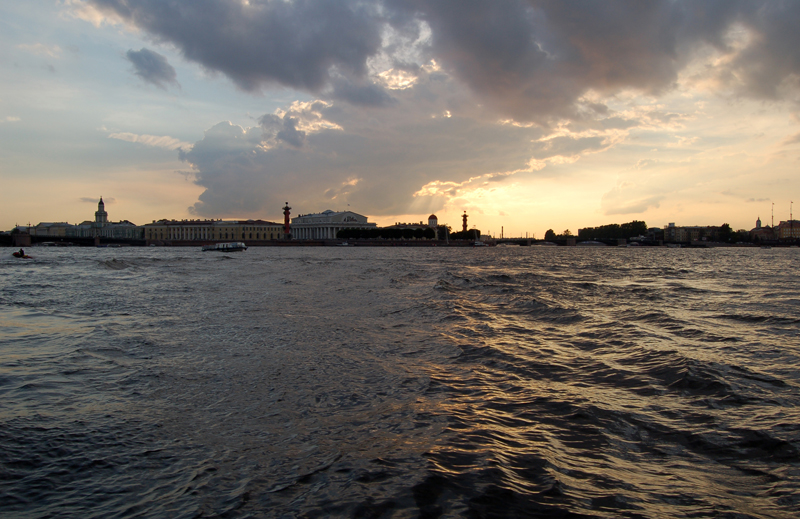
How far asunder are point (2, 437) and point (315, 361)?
3.44 metres

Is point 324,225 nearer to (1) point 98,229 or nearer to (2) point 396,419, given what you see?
(1) point 98,229

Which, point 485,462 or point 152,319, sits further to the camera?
point 152,319

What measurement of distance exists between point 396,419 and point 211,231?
474 feet

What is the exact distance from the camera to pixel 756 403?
4953mm

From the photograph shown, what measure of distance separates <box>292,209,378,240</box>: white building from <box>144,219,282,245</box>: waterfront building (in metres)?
7.90

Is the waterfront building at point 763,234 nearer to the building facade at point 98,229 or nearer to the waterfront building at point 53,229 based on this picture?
the building facade at point 98,229

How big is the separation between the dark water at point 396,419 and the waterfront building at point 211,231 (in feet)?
438

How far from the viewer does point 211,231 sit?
137 meters

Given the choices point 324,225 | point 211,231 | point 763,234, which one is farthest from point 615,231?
point 211,231

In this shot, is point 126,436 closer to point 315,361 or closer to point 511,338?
point 315,361

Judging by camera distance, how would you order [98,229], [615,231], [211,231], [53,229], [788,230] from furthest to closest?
1. [53,229]
2. [615,231]
3. [98,229]
4. [788,230]
5. [211,231]

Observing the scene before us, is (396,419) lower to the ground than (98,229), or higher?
lower

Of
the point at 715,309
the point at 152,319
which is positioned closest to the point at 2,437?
the point at 152,319

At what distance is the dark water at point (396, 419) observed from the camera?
9.89ft
